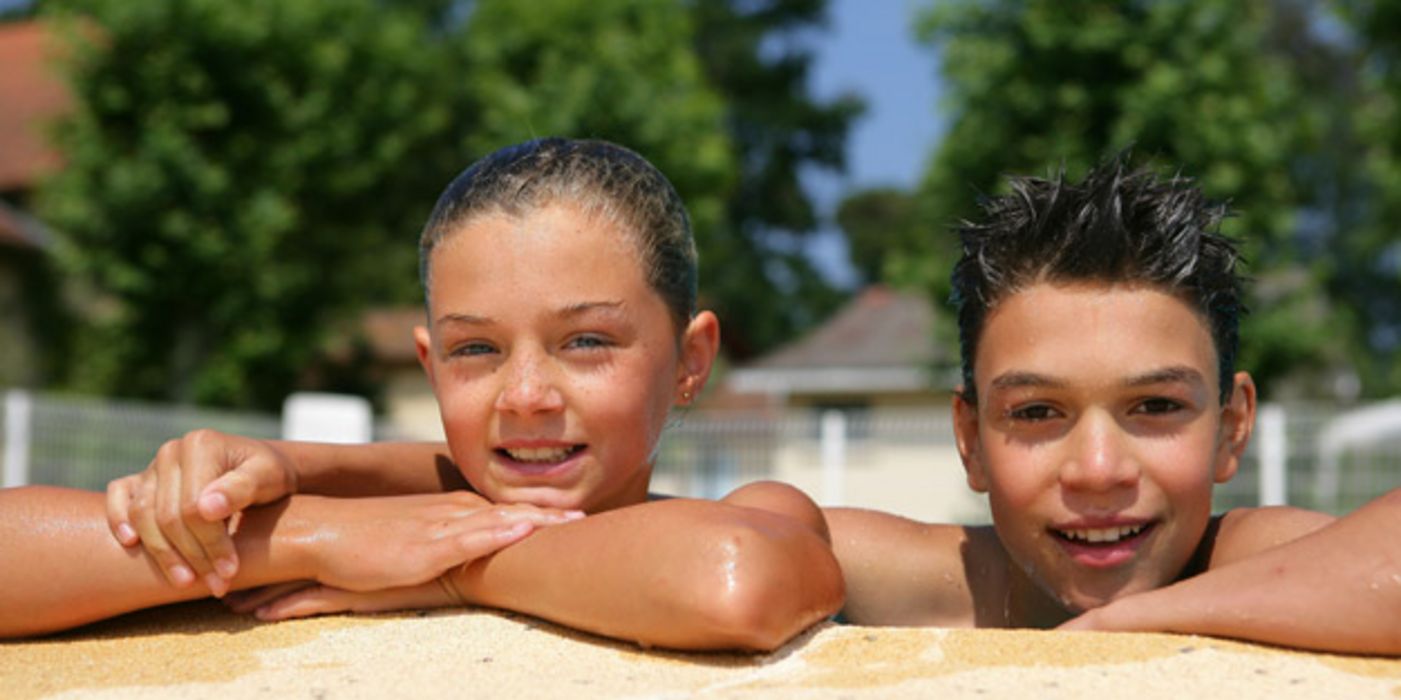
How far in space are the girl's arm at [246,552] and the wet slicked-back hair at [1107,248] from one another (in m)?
0.85

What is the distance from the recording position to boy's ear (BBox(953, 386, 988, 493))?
2.64 meters

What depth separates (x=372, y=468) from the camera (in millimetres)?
2654

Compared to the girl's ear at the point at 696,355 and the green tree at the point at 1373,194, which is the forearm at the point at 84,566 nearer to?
the girl's ear at the point at 696,355

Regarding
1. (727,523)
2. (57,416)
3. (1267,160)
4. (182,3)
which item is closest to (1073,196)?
(727,523)

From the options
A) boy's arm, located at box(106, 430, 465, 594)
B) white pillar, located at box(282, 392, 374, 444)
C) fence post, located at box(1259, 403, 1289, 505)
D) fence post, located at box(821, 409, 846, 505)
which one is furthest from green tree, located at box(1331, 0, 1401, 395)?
boy's arm, located at box(106, 430, 465, 594)

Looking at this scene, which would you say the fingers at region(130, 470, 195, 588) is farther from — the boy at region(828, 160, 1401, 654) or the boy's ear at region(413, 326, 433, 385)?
the boy at region(828, 160, 1401, 654)

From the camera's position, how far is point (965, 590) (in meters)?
2.81

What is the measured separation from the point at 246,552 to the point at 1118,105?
1542cm

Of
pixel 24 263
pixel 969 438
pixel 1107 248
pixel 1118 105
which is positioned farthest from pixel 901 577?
pixel 24 263

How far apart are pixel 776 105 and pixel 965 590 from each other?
4080cm

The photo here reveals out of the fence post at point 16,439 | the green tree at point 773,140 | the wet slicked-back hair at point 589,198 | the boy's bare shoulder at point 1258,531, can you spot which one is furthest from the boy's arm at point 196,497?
the green tree at point 773,140

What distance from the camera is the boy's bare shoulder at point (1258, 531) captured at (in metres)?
2.41

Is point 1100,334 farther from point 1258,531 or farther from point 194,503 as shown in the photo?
point 194,503

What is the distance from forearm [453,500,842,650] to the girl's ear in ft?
1.71
